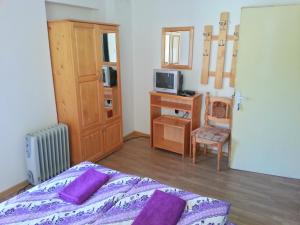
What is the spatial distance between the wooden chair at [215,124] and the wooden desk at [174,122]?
17 centimetres

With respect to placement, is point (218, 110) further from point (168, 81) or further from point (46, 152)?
point (46, 152)

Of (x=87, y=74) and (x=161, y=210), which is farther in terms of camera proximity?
(x=87, y=74)

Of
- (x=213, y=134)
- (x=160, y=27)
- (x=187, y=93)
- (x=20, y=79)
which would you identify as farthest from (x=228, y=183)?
(x=20, y=79)

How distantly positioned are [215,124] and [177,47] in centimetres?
134

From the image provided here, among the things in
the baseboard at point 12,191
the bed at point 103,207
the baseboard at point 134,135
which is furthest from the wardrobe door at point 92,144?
the bed at point 103,207

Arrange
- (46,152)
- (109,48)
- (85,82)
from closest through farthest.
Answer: (46,152)
(85,82)
(109,48)

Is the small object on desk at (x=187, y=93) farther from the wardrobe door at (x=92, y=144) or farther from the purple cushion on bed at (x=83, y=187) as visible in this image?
the purple cushion on bed at (x=83, y=187)

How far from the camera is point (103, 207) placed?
1738 mm

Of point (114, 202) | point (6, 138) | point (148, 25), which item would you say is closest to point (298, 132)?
point (114, 202)

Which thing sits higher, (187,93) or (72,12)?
(72,12)

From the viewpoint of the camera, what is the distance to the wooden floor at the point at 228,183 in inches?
97.4

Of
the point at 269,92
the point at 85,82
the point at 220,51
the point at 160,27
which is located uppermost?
the point at 160,27

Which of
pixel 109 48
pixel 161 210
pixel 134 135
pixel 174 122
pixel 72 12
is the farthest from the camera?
pixel 134 135

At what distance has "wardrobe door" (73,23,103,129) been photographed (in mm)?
2980
